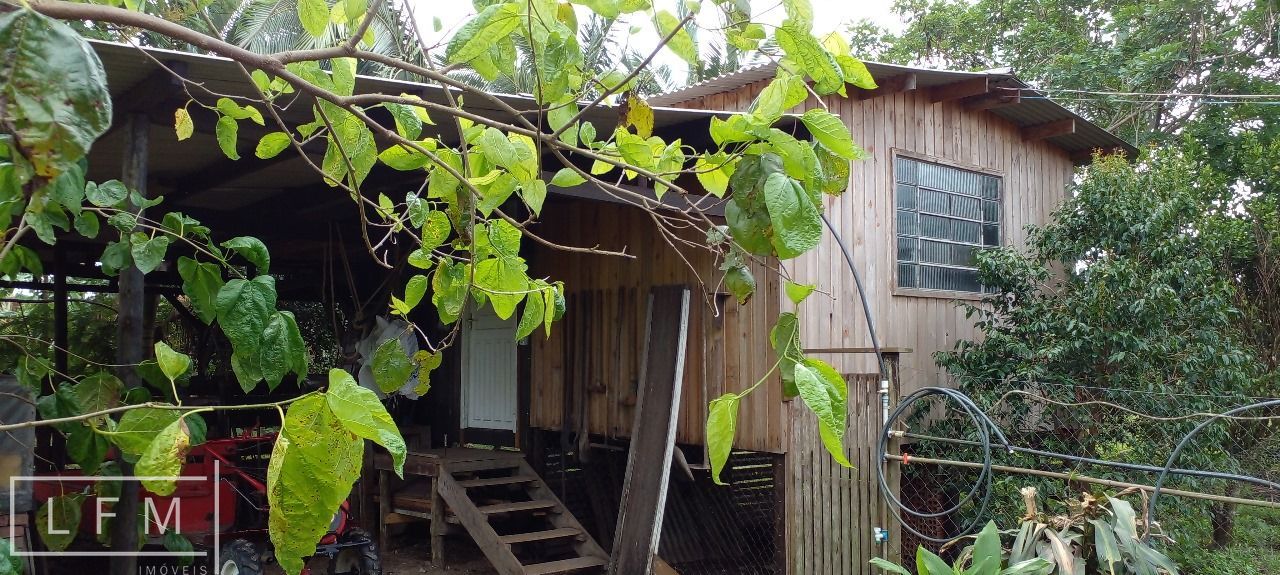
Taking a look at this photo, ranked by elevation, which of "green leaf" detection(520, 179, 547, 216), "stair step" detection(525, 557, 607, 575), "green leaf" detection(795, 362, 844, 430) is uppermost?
"green leaf" detection(520, 179, 547, 216)

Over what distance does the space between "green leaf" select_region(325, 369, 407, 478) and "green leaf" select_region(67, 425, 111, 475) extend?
5.93 ft

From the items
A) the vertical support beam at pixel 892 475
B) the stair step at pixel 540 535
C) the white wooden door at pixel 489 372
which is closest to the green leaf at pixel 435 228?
the vertical support beam at pixel 892 475

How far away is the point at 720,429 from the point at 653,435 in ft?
17.5

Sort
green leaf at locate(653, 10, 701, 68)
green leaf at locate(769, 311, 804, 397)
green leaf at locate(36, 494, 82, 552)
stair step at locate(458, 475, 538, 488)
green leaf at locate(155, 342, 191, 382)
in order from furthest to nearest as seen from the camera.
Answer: stair step at locate(458, 475, 538, 488) < green leaf at locate(36, 494, 82, 552) < green leaf at locate(653, 10, 701, 68) < green leaf at locate(155, 342, 191, 382) < green leaf at locate(769, 311, 804, 397)

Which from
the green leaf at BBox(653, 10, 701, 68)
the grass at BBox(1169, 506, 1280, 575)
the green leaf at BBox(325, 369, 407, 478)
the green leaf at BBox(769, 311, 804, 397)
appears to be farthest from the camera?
the grass at BBox(1169, 506, 1280, 575)

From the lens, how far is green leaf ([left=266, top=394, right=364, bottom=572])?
1300 millimetres

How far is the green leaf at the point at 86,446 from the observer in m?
2.69

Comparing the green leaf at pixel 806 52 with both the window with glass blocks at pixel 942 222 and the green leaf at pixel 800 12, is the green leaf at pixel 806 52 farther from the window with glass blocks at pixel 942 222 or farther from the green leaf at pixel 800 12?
the window with glass blocks at pixel 942 222

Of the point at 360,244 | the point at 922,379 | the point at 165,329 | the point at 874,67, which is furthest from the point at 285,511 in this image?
the point at 165,329

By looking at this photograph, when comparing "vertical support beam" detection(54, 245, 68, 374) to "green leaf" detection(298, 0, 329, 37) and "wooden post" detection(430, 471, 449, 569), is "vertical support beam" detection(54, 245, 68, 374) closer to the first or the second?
"wooden post" detection(430, 471, 449, 569)

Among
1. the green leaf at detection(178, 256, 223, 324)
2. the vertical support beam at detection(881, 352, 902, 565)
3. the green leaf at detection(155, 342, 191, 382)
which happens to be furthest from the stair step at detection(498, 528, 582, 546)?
the green leaf at detection(155, 342, 191, 382)

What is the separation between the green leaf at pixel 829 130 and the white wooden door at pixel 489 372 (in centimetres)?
775

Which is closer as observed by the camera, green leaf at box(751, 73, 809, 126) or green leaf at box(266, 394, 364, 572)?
green leaf at box(266, 394, 364, 572)

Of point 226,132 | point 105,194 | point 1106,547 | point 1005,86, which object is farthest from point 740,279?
point 1005,86
